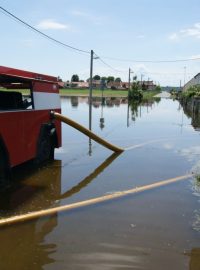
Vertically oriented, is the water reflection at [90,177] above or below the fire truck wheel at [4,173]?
below

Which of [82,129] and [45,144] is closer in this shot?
[45,144]

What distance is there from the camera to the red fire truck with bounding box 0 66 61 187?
8023 millimetres

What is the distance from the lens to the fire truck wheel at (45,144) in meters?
9.96

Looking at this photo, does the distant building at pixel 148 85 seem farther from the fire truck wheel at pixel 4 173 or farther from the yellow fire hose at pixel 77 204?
the fire truck wheel at pixel 4 173

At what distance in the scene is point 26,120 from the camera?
351 inches

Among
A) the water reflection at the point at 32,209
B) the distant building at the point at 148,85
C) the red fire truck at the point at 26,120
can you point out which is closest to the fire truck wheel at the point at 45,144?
the red fire truck at the point at 26,120

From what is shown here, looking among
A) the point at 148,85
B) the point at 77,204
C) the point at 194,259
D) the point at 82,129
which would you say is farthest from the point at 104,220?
the point at 148,85

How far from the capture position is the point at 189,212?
702 centimetres

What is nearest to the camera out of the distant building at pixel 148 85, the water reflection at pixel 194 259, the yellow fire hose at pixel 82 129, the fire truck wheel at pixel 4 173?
the water reflection at pixel 194 259

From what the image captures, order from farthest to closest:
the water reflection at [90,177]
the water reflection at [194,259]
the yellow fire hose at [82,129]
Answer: the yellow fire hose at [82,129], the water reflection at [90,177], the water reflection at [194,259]

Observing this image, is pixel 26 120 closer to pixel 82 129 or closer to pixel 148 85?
pixel 82 129

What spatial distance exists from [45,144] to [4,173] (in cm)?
263

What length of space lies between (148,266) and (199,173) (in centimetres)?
546

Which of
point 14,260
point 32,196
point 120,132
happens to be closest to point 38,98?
point 32,196
